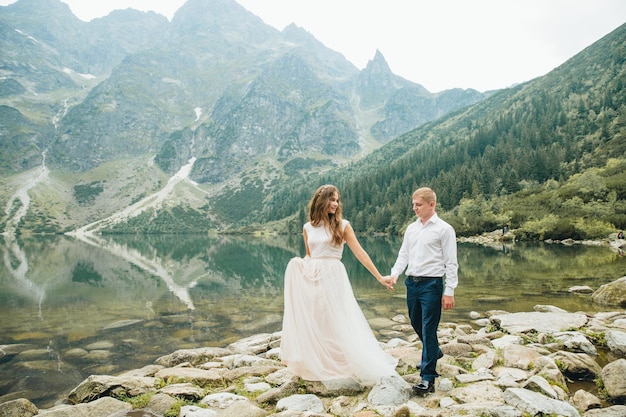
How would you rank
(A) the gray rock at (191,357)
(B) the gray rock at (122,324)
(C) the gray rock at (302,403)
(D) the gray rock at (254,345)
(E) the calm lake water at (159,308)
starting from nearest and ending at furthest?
(C) the gray rock at (302,403) < (A) the gray rock at (191,357) < (D) the gray rock at (254,345) < (E) the calm lake water at (159,308) < (B) the gray rock at (122,324)

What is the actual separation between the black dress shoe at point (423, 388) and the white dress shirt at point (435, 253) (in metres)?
1.51

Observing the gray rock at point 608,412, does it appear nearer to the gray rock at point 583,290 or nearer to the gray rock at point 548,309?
the gray rock at point 548,309

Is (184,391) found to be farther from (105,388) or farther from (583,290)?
(583,290)

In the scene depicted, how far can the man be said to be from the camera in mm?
6008

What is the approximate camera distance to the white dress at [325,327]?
6.55 metres

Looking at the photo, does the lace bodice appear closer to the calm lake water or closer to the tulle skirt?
the tulle skirt

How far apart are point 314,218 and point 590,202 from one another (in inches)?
2472

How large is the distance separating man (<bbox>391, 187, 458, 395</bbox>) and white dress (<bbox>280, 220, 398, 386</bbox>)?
758 mm

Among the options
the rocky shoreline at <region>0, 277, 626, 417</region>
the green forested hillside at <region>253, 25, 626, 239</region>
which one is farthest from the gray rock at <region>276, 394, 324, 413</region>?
the green forested hillside at <region>253, 25, 626, 239</region>

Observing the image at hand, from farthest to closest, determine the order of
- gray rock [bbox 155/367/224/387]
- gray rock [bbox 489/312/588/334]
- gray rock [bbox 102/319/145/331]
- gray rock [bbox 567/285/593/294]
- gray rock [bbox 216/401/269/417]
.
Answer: gray rock [bbox 567/285/593/294] < gray rock [bbox 102/319/145/331] < gray rock [bbox 489/312/588/334] < gray rock [bbox 155/367/224/387] < gray rock [bbox 216/401/269/417]

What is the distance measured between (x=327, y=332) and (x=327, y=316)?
0.29m

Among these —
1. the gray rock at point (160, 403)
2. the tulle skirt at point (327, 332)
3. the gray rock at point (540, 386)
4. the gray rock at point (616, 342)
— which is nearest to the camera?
the gray rock at point (540, 386)

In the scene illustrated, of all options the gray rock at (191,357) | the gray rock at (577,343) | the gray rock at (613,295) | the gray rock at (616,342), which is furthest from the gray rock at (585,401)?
the gray rock at (613,295)

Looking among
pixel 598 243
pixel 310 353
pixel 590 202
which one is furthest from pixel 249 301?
pixel 590 202
